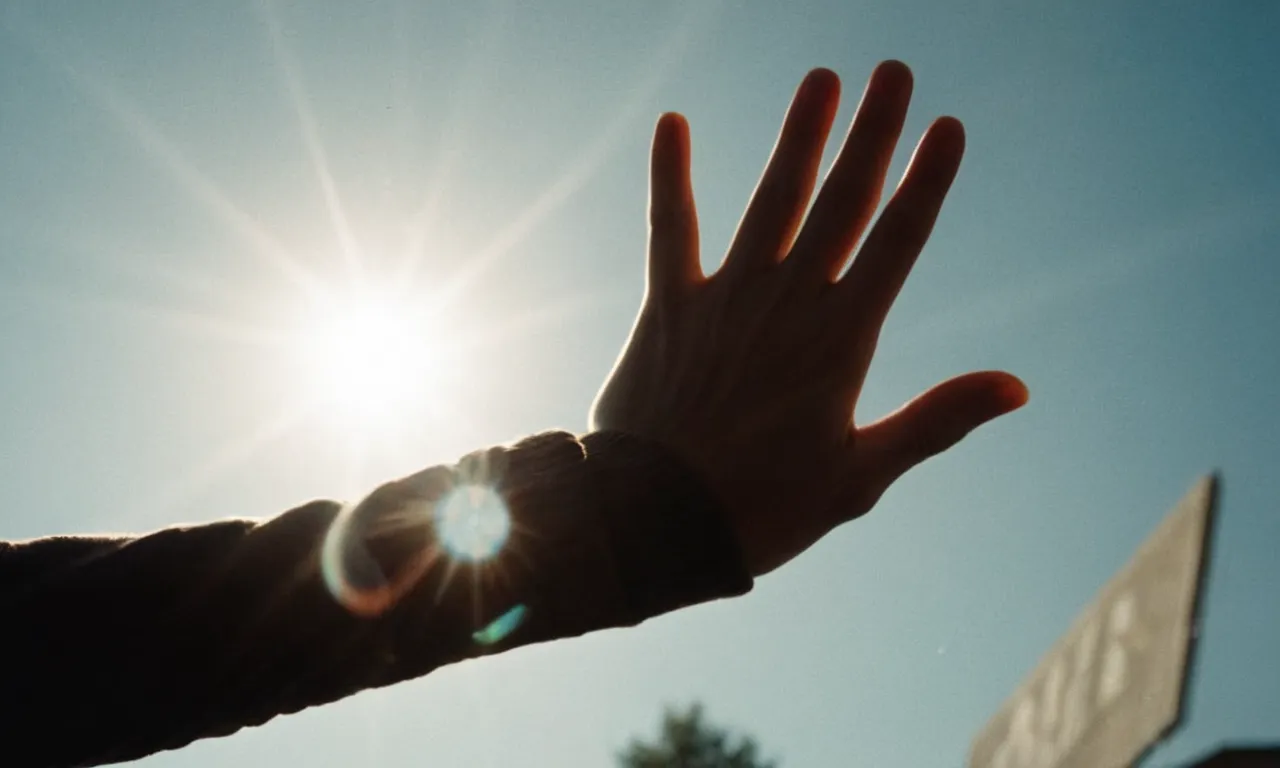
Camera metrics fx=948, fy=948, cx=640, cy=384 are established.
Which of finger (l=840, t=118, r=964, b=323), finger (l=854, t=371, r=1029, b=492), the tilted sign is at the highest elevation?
finger (l=840, t=118, r=964, b=323)

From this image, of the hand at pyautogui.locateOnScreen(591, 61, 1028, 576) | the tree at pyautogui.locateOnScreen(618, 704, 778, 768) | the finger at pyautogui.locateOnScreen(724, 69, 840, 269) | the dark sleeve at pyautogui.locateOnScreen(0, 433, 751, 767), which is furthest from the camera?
the tree at pyautogui.locateOnScreen(618, 704, 778, 768)

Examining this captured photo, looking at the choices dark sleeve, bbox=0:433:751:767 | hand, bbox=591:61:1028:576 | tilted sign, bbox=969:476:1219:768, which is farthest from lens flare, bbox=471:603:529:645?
tilted sign, bbox=969:476:1219:768

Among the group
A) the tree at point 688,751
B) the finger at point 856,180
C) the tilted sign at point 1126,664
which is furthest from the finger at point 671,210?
the tree at point 688,751

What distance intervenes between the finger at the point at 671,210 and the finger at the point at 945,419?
0.35m

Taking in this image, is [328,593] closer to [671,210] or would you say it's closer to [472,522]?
[472,522]

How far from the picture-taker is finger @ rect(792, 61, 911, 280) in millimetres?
1220

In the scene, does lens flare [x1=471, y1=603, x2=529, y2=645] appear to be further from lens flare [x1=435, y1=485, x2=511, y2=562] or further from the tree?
the tree

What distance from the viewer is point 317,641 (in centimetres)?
89

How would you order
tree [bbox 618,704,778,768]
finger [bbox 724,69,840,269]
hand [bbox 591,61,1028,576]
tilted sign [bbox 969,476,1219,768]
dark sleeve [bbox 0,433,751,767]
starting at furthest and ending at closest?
1. tree [bbox 618,704,778,768]
2. tilted sign [bbox 969,476,1219,768]
3. finger [bbox 724,69,840,269]
4. hand [bbox 591,61,1028,576]
5. dark sleeve [bbox 0,433,751,767]

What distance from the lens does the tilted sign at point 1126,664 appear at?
6.98ft

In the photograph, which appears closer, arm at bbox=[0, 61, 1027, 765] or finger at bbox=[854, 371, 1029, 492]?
arm at bbox=[0, 61, 1027, 765]

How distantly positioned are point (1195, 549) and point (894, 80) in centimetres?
145

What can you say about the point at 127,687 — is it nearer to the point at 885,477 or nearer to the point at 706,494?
the point at 706,494

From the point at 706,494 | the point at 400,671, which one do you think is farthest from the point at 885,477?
the point at 400,671
